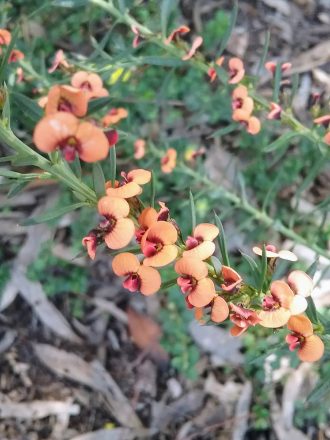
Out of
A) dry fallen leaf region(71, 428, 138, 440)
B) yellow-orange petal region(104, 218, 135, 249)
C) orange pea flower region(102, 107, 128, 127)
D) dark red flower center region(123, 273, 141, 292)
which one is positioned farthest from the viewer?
dry fallen leaf region(71, 428, 138, 440)

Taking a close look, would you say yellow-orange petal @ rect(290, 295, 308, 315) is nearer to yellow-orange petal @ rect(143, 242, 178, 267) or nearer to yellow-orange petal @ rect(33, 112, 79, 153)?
yellow-orange petal @ rect(143, 242, 178, 267)

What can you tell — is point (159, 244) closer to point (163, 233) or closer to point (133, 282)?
point (163, 233)

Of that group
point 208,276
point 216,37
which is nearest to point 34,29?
point 216,37

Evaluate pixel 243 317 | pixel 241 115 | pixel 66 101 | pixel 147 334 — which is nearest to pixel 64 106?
pixel 66 101

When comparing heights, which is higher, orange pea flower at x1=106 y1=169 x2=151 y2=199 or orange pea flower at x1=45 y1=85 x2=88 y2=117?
orange pea flower at x1=45 y1=85 x2=88 y2=117

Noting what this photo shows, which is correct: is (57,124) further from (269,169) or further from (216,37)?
(216,37)

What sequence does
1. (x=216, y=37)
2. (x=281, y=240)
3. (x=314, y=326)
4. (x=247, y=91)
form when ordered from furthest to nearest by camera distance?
(x=216, y=37), (x=281, y=240), (x=247, y=91), (x=314, y=326)

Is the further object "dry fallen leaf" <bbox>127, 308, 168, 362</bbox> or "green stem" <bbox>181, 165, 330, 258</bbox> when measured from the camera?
"dry fallen leaf" <bbox>127, 308, 168, 362</bbox>

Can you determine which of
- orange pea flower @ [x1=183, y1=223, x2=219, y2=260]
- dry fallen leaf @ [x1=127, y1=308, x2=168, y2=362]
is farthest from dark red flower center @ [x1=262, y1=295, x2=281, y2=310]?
dry fallen leaf @ [x1=127, y1=308, x2=168, y2=362]
